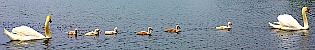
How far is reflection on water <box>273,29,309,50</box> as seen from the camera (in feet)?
107

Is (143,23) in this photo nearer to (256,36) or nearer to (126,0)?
(256,36)

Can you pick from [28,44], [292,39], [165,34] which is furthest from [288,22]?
[28,44]

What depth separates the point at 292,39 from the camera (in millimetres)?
35812

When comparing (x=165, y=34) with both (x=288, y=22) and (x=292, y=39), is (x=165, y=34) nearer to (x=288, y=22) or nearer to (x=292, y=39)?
(x=292, y=39)

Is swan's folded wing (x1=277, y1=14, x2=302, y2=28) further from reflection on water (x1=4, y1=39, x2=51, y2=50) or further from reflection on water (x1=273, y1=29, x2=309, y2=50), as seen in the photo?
reflection on water (x1=4, y1=39, x2=51, y2=50)

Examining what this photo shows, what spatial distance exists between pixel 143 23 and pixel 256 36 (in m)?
11.5

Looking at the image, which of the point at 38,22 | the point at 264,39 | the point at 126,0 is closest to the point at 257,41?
the point at 264,39

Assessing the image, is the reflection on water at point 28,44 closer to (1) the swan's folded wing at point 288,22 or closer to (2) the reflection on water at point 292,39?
(2) the reflection on water at point 292,39

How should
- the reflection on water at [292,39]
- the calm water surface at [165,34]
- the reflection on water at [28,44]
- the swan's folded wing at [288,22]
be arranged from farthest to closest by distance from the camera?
the swan's folded wing at [288,22], the reflection on water at [292,39], the calm water surface at [165,34], the reflection on water at [28,44]

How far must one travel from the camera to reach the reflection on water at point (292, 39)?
32.5 meters

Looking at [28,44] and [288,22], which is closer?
[28,44]

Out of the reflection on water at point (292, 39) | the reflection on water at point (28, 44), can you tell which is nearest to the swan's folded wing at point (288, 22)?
the reflection on water at point (292, 39)

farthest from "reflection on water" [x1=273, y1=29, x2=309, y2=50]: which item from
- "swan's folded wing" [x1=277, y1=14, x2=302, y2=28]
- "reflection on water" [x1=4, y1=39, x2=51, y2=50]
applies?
"reflection on water" [x1=4, y1=39, x2=51, y2=50]

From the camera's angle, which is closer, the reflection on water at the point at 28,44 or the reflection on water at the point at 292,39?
the reflection on water at the point at 28,44
